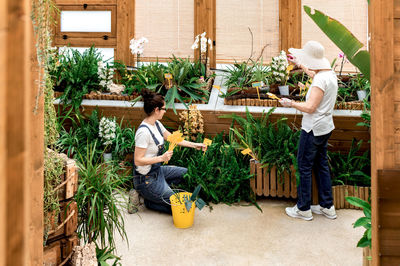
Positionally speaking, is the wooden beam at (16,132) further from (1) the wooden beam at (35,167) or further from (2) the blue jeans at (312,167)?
(2) the blue jeans at (312,167)

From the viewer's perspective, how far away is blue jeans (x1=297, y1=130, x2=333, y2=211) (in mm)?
3117

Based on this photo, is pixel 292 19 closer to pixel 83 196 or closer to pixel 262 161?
pixel 262 161

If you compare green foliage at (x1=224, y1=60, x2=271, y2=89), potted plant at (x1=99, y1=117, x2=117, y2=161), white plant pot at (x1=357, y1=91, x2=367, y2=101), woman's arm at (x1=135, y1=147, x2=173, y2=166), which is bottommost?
woman's arm at (x1=135, y1=147, x2=173, y2=166)

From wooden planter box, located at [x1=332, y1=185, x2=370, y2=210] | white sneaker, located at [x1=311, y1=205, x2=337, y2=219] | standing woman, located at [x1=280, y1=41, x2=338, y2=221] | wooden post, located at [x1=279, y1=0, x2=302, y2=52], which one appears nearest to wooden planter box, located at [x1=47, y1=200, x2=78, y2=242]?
standing woman, located at [x1=280, y1=41, x2=338, y2=221]

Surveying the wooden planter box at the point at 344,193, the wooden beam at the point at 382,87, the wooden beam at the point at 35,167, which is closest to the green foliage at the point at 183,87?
the wooden planter box at the point at 344,193

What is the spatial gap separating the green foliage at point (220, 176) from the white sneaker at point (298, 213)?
40 centimetres

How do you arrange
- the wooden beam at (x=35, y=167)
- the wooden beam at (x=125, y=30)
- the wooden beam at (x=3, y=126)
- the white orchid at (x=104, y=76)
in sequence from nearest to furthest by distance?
the wooden beam at (x=3, y=126) → the wooden beam at (x=35, y=167) → the white orchid at (x=104, y=76) → the wooden beam at (x=125, y=30)

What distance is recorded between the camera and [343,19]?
541 centimetres

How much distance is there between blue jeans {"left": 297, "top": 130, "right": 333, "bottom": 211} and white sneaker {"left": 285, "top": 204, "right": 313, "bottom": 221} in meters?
0.04

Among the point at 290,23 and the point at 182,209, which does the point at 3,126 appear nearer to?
the point at 182,209

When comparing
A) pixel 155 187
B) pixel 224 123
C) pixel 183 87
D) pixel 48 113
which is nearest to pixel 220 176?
pixel 155 187

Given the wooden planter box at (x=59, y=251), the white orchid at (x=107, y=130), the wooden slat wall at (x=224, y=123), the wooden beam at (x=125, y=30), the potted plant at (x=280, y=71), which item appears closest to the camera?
the wooden planter box at (x=59, y=251)

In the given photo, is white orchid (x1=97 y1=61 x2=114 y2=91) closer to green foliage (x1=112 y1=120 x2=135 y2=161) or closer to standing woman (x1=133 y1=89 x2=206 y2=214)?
green foliage (x1=112 y1=120 x2=135 y2=161)

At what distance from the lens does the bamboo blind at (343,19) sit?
17.6ft
